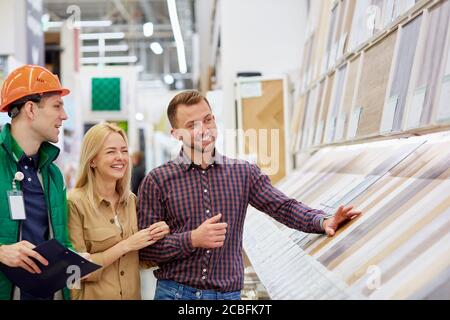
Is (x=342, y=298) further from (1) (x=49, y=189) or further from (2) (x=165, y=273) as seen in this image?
(1) (x=49, y=189)

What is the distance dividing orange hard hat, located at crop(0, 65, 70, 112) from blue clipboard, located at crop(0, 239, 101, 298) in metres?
0.52


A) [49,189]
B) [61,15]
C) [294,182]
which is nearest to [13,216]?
[49,189]

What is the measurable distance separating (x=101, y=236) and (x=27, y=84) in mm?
559

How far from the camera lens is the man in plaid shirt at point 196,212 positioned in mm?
2172

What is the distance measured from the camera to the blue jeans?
221 cm

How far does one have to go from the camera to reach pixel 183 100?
2137 millimetres

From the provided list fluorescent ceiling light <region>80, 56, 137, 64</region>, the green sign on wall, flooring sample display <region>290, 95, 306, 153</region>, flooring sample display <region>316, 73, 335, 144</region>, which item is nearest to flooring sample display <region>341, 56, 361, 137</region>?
flooring sample display <region>316, 73, 335, 144</region>

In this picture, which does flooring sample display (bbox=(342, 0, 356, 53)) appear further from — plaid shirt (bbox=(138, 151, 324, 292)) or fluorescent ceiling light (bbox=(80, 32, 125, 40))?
fluorescent ceiling light (bbox=(80, 32, 125, 40))

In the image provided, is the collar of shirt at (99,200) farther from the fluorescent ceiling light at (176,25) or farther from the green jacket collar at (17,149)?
the fluorescent ceiling light at (176,25)

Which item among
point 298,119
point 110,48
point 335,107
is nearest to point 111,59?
point 110,48

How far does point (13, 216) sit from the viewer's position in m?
2.12

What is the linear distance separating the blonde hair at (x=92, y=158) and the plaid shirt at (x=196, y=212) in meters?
0.08

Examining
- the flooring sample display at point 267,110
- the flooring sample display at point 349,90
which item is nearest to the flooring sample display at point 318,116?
the flooring sample display at point 349,90
